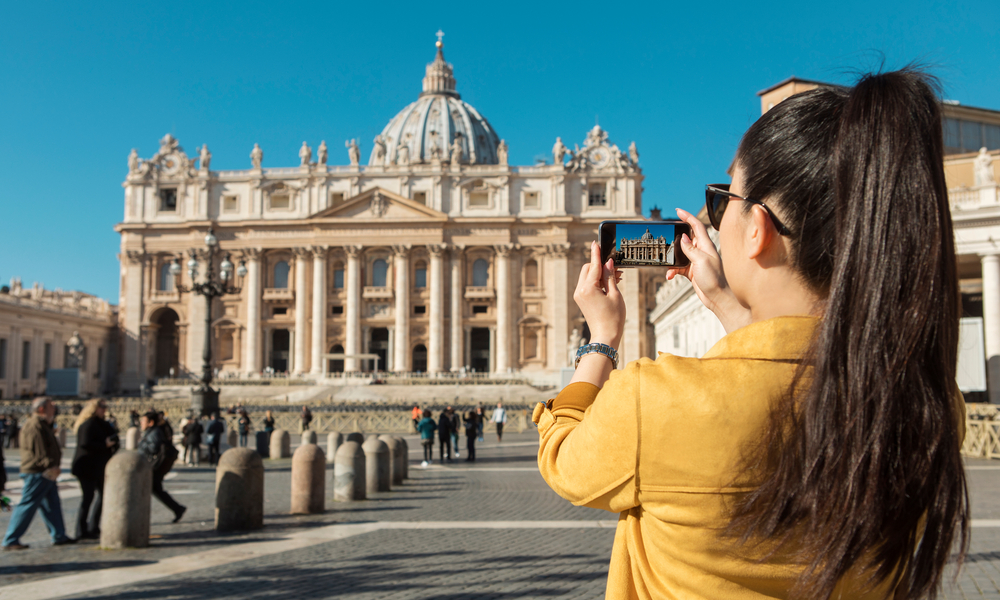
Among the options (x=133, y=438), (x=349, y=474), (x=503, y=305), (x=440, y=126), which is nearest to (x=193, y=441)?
(x=133, y=438)

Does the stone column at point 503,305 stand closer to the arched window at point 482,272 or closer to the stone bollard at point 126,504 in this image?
the arched window at point 482,272

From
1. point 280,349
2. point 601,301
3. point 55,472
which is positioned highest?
point 280,349

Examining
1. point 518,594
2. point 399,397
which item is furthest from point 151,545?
point 399,397

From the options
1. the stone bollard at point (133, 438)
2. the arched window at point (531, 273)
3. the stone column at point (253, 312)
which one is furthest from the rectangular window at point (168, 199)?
the stone bollard at point (133, 438)

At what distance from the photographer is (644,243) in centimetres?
172

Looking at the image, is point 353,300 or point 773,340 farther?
point 353,300

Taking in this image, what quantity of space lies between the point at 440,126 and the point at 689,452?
82.8 m

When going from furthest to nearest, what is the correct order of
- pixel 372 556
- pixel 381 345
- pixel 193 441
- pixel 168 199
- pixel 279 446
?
1. pixel 168 199
2. pixel 381 345
3. pixel 279 446
4. pixel 193 441
5. pixel 372 556

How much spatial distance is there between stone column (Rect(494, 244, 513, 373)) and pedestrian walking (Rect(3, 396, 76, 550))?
155 ft

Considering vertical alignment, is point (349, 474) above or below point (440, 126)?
below

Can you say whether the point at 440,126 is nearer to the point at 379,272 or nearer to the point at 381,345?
the point at 379,272

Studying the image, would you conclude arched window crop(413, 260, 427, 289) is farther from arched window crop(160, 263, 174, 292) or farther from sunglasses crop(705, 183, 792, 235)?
sunglasses crop(705, 183, 792, 235)

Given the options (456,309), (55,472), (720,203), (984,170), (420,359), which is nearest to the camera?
(720,203)

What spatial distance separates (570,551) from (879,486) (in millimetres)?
6807
